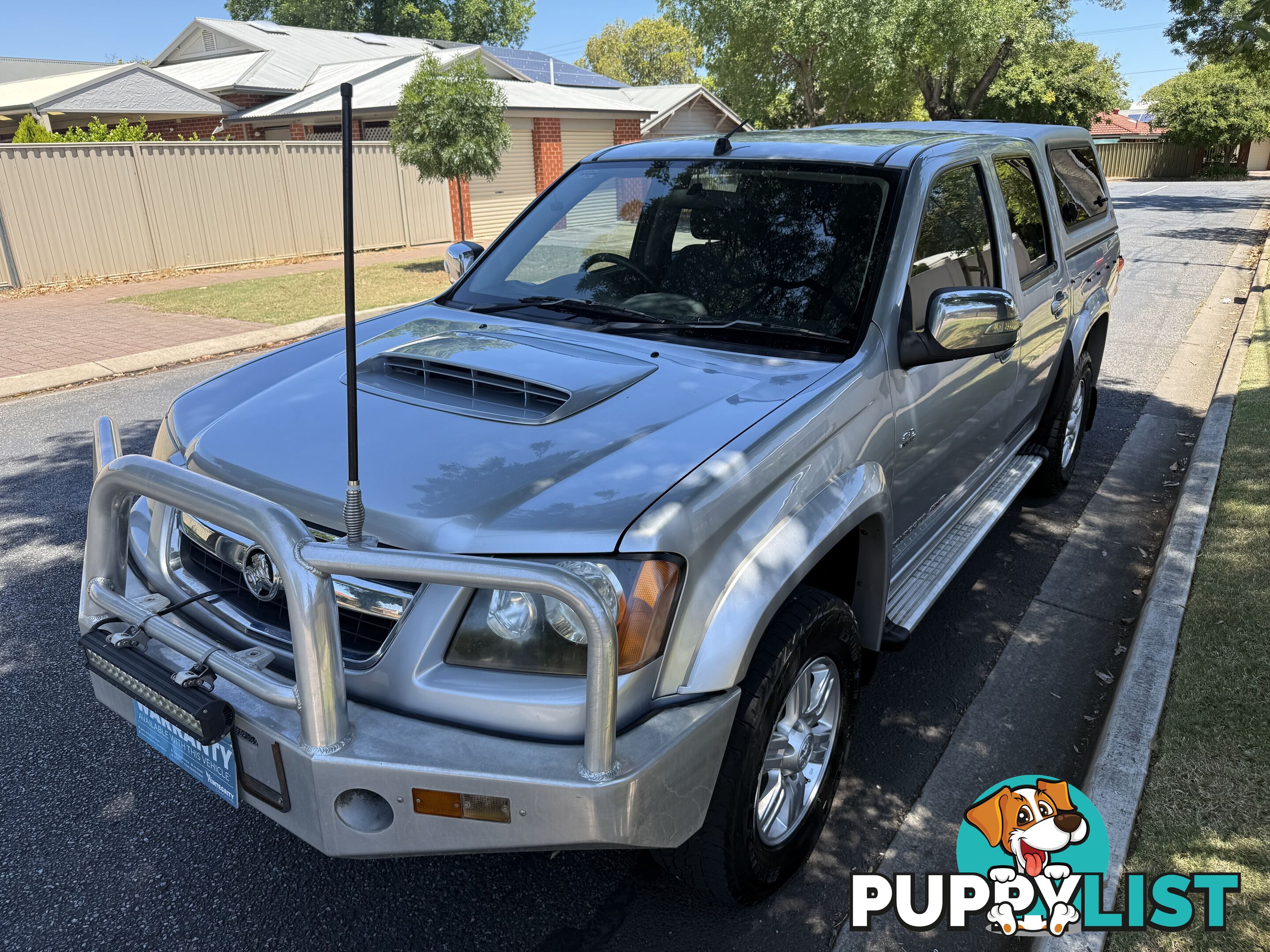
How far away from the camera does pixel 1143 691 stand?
11.2 ft

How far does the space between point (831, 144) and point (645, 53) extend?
94.4 meters

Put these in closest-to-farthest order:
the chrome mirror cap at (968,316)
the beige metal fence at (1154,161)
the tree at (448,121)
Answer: the chrome mirror cap at (968,316), the tree at (448,121), the beige metal fence at (1154,161)

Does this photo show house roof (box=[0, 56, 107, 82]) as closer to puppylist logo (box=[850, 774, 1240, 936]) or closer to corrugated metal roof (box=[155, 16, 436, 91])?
corrugated metal roof (box=[155, 16, 436, 91])

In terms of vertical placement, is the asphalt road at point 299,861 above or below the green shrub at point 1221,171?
below

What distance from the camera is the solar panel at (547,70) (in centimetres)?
2806

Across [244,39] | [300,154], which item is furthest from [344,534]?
[244,39]

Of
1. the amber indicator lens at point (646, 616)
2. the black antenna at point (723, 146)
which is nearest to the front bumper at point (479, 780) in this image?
the amber indicator lens at point (646, 616)

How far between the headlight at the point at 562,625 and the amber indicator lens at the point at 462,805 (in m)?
0.27

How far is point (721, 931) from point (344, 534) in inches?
57.3

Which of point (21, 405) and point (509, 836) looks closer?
point (509, 836)

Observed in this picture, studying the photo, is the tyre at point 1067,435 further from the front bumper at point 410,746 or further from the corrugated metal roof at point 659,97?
the corrugated metal roof at point 659,97

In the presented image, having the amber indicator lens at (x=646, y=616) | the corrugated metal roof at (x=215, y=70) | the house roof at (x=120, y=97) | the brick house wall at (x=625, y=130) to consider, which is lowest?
the amber indicator lens at (x=646, y=616)

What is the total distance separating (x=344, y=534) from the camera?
223 centimetres

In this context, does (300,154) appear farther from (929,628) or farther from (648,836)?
(648,836)
